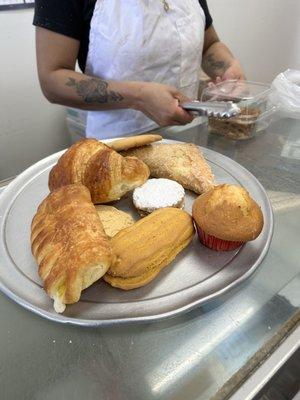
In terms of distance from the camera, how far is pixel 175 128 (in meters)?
0.85

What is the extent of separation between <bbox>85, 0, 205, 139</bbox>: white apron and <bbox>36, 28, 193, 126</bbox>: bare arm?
6 cm

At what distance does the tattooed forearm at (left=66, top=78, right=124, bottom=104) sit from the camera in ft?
2.70

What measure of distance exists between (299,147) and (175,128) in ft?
0.94

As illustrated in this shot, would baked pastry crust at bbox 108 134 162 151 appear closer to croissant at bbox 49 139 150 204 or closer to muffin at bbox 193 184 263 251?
croissant at bbox 49 139 150 204

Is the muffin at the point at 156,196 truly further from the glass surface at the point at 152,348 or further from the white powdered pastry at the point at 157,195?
the glass surface at the point at 152,348

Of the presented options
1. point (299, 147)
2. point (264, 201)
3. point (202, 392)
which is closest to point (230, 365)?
point (202, 392)

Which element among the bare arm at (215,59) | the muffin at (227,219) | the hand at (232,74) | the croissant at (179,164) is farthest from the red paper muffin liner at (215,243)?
the bare arm at (215,59)

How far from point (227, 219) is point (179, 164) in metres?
0.20

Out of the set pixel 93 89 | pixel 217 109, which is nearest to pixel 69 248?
pixel 217 109

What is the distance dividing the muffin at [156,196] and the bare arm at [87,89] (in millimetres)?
247

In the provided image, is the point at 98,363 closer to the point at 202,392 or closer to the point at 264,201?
the point at 202,392

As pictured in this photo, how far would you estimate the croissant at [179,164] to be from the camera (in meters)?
0.58

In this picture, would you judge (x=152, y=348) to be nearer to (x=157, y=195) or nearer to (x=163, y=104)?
(x=157, y=195)

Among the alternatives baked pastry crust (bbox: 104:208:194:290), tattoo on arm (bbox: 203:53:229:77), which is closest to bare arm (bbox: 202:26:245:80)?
tattoo on arm (bbox: 203:53:229:77)
